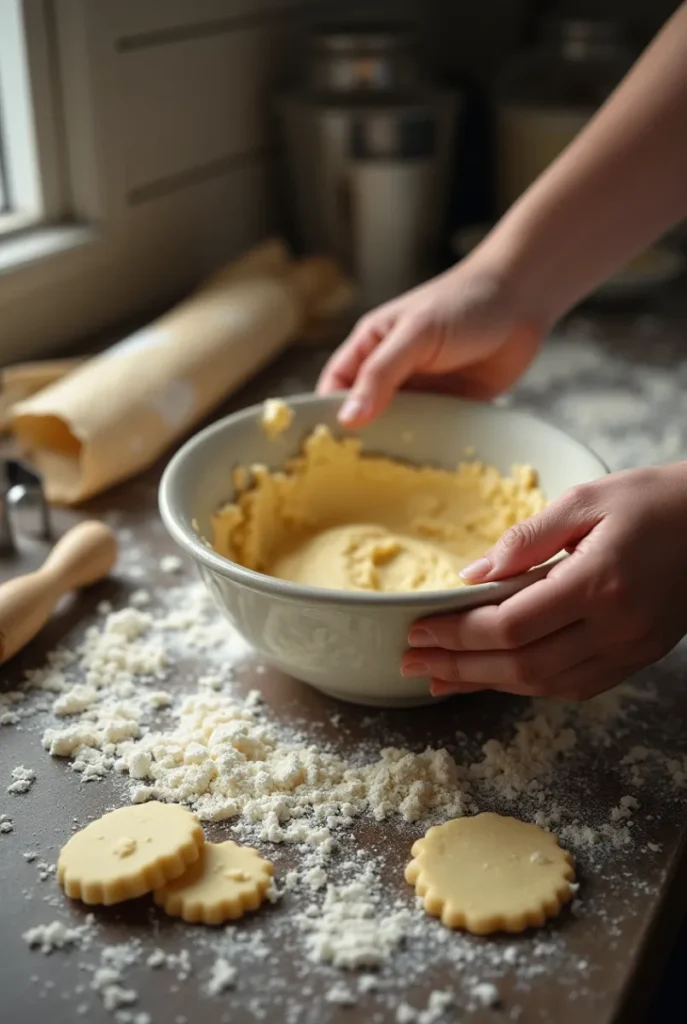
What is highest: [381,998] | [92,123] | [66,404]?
[92,123]

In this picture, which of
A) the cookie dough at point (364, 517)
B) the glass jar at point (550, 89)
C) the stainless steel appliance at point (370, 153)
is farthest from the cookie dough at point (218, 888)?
the glass jar at point (550, 89)

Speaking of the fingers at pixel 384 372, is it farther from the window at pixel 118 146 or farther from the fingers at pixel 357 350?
the window at pixel 118 146

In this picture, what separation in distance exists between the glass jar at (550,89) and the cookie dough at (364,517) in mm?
763

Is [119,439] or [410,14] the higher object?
[410,14]

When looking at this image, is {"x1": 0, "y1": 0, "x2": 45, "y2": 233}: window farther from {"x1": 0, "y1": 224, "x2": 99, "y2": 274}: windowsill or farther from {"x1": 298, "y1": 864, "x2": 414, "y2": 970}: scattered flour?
{"x1": 298, "y1": 864, "x2": 414, "y2": 970}: scattered flour

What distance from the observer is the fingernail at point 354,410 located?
92 cm

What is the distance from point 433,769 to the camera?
708 millimetres

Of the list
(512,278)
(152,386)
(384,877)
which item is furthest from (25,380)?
(384,877)

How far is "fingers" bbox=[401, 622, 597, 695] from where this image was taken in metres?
0.68

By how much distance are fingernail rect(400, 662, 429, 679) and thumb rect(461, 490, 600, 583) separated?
0.06 meters

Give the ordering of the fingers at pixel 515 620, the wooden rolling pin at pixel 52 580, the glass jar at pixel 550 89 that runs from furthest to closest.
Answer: the glass jar at pixel 550 89
the wooden rolling pin at pixel 52 580
the fingers at pixel 515 620

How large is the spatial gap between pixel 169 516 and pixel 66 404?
0.35m

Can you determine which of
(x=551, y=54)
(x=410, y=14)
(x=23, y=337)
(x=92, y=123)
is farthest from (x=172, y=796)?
(x=410, y=14)

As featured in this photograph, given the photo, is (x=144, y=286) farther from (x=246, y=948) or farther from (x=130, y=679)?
(x=246, y=948)
